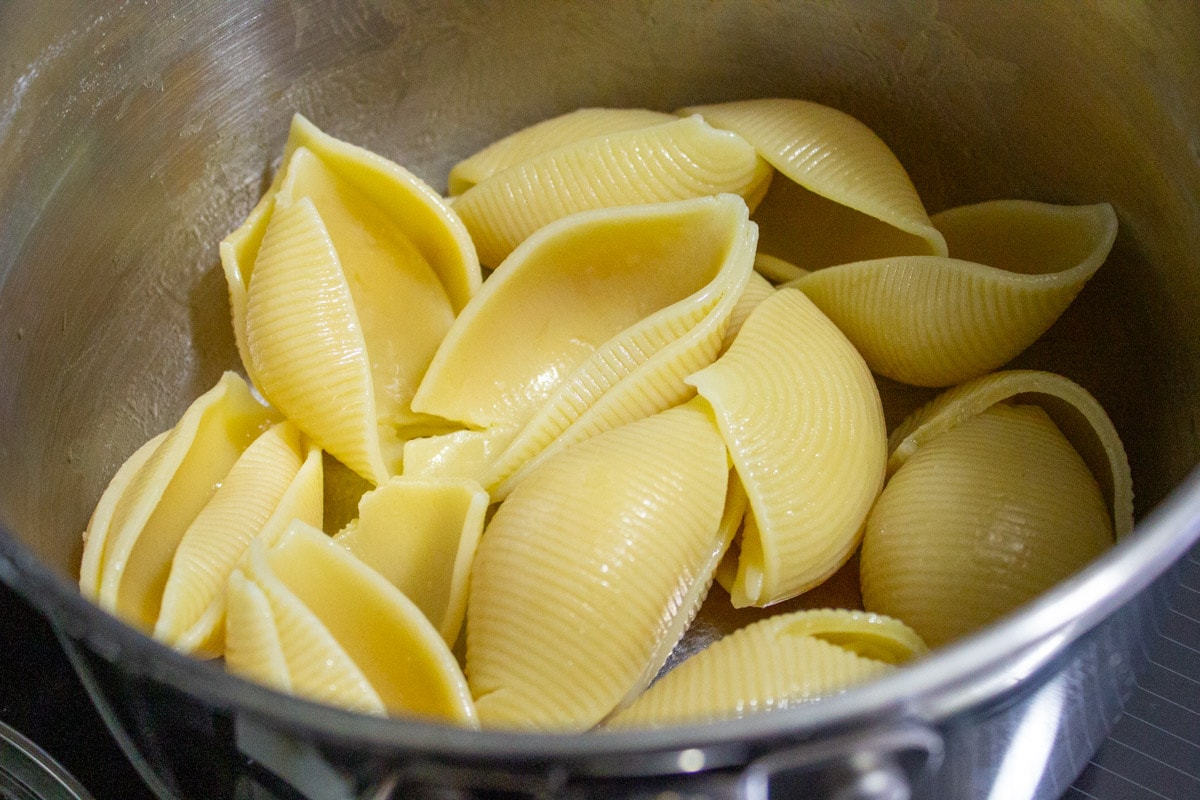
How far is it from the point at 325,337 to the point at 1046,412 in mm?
559

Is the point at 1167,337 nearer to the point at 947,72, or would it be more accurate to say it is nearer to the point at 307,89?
the point at 947,72

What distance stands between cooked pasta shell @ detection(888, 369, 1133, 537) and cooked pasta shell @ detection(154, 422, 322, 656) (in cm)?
46

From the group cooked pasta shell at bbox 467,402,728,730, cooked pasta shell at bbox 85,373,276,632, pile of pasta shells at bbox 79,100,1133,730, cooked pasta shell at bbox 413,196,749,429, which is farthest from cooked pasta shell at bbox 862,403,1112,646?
cooked pasta shell at bbox 85,373,276,632

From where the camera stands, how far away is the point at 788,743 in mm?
430

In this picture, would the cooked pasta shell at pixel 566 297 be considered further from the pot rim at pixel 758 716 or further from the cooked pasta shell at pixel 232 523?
the pot rim at pixel 758 716

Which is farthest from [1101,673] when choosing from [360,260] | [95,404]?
[95,404]

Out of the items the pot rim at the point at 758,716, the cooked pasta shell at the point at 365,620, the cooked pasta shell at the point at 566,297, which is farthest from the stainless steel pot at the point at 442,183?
the cooked pasta shell at the point at 566,297

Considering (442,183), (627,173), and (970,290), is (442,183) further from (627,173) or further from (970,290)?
(970,290)

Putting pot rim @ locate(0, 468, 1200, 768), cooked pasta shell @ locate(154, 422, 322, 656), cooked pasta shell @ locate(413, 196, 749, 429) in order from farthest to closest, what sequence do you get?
cooked pasta shell @ locate(413, 196, 749, 429) → cooked pasta shell @ locate(154, 422, 322, 656) → pot rim @ locate(0, 468, 1200, 768)

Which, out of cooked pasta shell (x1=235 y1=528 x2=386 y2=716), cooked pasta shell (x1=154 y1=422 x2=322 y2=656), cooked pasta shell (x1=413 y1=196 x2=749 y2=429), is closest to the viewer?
cooked pasta shell (x1=235 y1=528 x2=386 y2=716)

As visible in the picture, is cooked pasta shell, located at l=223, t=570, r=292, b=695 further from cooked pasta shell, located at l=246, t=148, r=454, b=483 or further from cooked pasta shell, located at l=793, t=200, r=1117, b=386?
cooked pasta shell, located at l=793, t=200, r=1117, b=386

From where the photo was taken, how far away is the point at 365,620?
2.28ft

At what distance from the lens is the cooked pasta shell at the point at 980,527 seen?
69 centimetres

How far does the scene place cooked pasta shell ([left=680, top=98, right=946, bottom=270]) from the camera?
0.87 metres
